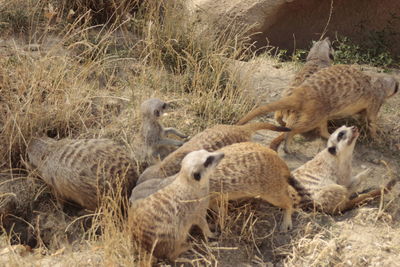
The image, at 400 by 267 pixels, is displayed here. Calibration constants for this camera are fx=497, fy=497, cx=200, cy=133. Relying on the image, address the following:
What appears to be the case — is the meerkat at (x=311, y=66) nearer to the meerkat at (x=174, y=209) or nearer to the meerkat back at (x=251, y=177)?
the meerkat back at (x=251, y=177)

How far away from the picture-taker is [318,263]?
247 centimetres

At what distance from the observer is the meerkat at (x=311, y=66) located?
11.4 feet

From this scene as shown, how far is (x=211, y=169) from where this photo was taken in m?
2.38

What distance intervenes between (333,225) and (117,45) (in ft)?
7.87

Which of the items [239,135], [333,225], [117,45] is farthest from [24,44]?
[333,225]

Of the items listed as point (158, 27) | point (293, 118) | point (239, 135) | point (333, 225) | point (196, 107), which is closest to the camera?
point (333, 225)

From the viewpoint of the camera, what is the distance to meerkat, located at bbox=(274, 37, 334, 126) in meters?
3.48

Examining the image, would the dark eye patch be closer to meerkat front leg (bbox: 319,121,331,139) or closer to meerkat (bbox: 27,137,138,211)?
meerkat front leg (bbox: 319,121,331,139)

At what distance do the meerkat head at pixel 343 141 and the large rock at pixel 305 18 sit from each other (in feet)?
6.23

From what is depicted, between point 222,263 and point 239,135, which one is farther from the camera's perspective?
point 239,135

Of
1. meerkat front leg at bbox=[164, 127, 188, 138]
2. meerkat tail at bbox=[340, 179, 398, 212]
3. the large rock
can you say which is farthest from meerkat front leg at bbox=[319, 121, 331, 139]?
the large rock

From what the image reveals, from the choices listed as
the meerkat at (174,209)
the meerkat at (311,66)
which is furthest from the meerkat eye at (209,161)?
the meerkat at (311,66)

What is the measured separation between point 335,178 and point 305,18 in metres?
2.33

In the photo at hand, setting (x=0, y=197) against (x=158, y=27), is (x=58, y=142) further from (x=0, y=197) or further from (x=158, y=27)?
(x=158, y=27)
